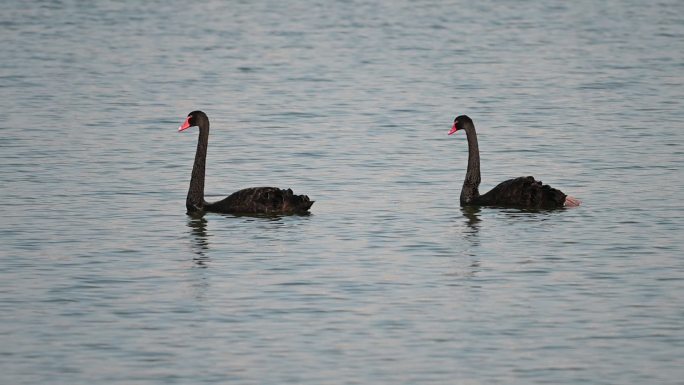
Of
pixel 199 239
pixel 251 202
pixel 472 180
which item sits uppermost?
pixel 472 180

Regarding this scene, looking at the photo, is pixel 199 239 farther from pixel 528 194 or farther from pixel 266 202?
pixel 528 194

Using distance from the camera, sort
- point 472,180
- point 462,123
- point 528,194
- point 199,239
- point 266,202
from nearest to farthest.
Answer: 1. point 199,239
2. point 266,202
3. point 528,194
4. point 472,180
5. point 462,123

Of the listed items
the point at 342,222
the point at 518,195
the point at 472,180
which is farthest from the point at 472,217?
the point at 342,222

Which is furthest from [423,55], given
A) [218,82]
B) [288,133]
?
[288,133]

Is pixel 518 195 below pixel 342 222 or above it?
above

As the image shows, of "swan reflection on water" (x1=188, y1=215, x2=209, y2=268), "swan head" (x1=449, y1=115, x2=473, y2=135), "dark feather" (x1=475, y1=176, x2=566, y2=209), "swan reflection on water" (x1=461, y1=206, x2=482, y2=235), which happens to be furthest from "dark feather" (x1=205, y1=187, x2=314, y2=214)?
"swan head" (x1=449, y1=115, x2=473, y2=135)

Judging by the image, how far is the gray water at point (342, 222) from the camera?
10.5 metres

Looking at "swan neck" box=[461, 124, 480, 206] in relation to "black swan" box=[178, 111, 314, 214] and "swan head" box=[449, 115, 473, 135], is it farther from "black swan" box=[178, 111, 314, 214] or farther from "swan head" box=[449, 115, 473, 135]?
"black swan" box=[178, 111, 314, 214]

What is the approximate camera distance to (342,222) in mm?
15422

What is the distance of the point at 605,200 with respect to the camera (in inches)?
657

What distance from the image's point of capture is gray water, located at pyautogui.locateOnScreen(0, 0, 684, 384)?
1048cm

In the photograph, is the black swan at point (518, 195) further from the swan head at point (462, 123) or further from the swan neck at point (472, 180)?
the swan head at point (462, 123)

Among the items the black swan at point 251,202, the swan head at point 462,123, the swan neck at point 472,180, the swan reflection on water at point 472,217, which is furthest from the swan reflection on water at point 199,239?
the swan head at point 462,123

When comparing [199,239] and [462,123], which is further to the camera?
[462,123]
